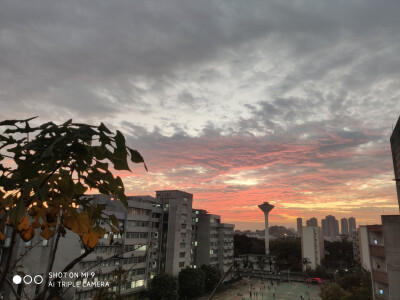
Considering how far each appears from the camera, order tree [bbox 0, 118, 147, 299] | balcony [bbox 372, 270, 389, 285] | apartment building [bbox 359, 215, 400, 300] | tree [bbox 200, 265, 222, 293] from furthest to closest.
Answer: tree [bbox 200, 265, 222, 293]
balcony [bbox 372, 270, 389, 285]
apartment building [bbox 359, 215, 400, 300]
tree [bbox 0, 118, 147, 299]

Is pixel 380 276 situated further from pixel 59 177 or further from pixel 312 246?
pixel 312 246

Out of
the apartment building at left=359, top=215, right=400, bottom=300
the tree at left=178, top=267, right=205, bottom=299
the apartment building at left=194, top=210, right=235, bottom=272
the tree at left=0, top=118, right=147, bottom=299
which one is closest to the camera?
the tree at left=0, top=118, right=147, bottom=299

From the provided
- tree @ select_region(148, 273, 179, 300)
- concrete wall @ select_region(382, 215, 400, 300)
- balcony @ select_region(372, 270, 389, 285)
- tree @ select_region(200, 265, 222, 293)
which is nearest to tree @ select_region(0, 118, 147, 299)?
concrete wall @ select_region(382, 215, 400, 300)

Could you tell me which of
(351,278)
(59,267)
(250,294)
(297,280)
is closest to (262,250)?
(297,280)

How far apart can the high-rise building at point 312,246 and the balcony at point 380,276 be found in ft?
236

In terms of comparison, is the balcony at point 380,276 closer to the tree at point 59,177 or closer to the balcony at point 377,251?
the balcony at point 377,251

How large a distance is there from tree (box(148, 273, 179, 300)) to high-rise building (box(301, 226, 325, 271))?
60659mm

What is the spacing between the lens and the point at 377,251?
71.3ft

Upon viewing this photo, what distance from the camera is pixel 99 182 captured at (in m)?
1.75

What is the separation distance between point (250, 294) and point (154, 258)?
832 inches

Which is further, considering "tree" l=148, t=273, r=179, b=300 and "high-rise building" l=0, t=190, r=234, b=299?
"tree" l=148, t=273, r=179, b=300

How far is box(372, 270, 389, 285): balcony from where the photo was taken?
20125 mm

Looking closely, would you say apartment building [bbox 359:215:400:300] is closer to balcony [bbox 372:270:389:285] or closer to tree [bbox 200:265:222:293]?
balcony [bbox 372:270:389:285]

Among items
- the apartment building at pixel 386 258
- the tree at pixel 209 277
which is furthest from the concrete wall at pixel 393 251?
the tree at pixel 209 277
